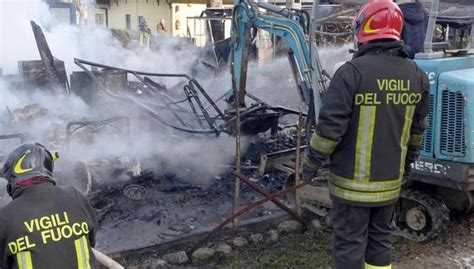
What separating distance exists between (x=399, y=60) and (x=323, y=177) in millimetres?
2703

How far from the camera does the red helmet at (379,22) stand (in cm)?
368

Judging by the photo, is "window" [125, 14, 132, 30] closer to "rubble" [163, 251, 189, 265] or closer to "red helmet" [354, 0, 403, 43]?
"rubble" [163, 251, 189, 265]

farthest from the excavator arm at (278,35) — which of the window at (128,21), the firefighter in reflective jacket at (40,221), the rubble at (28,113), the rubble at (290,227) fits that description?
the window at (128,21)

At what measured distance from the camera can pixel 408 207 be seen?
581cm

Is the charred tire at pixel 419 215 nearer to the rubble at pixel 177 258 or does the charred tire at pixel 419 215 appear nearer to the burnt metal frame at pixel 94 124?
the rubble at pixel 177 258

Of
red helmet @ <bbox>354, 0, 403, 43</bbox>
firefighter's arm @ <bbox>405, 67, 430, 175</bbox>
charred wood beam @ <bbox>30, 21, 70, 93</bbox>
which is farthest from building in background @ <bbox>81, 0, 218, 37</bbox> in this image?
red helmet @ <bbox>354, 0, 403, 43</bbox>

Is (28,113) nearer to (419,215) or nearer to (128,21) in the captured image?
(419,215)

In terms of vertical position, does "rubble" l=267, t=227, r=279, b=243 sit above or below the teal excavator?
below

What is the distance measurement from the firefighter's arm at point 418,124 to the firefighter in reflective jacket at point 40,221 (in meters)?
2.28

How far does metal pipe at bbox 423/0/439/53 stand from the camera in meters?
5.26

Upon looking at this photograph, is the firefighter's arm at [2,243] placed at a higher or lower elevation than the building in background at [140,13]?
higher

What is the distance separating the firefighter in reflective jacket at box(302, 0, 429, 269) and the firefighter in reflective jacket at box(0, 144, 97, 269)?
1.57 metres

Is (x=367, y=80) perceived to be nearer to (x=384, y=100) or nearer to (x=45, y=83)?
(x=384, y=100)

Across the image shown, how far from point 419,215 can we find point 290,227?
133 cm
